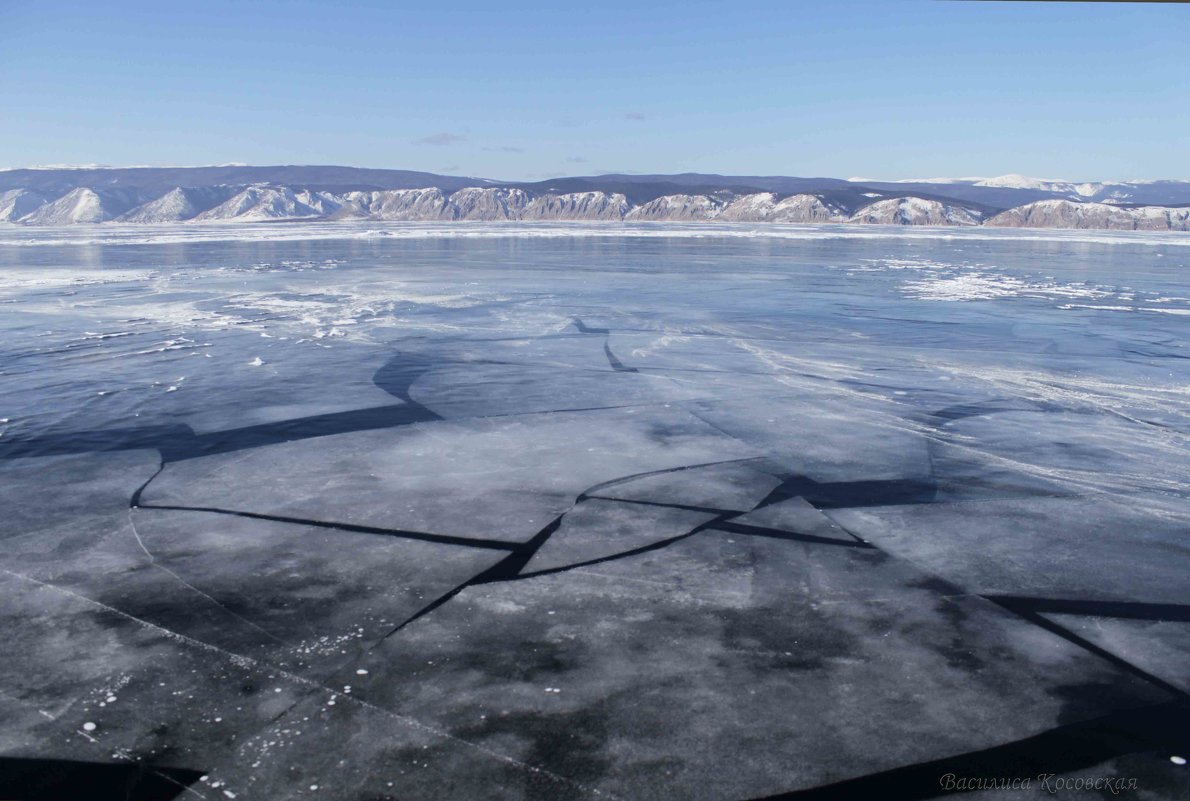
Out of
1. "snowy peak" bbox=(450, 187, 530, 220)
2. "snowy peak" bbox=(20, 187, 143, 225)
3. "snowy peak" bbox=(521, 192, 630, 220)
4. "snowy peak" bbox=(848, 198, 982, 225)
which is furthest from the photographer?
"snowy peak" bbox=(20, 187, 143, 225)

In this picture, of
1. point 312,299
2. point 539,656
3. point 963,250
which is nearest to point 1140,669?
point 539,656

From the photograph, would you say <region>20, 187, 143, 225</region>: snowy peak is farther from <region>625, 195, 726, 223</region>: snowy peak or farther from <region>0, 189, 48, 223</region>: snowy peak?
<region>625, 195, 726, 223</region>: snowy peak

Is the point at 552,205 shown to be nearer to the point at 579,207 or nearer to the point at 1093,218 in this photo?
the point at 579,207

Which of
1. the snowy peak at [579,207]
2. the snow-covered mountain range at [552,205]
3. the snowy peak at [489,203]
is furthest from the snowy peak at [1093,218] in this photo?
the snowy peak at [489,203]

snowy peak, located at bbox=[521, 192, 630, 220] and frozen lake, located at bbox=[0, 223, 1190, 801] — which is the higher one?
snowy peak, located at bbox=[521, 192, 630, 220]

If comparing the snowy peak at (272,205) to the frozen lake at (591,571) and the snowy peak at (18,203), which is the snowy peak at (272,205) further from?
the frozen lake at (591,571)

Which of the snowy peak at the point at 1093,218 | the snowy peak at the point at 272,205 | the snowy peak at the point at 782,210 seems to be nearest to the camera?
the snowy peak at the point at 1093,218

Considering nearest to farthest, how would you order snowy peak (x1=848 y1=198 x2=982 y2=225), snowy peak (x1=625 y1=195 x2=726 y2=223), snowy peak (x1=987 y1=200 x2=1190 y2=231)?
snowy peak (x1=987 y1=200 x2=1190 y2=231) < snowy peak (x1=848 y1=198 x2=982 y2=225) < snowy peak (x1=625 y1=195 x2=726 y2=223)

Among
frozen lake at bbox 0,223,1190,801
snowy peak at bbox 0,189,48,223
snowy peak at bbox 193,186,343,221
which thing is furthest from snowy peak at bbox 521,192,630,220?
frozen lake at bbox 0,223,1190,801
